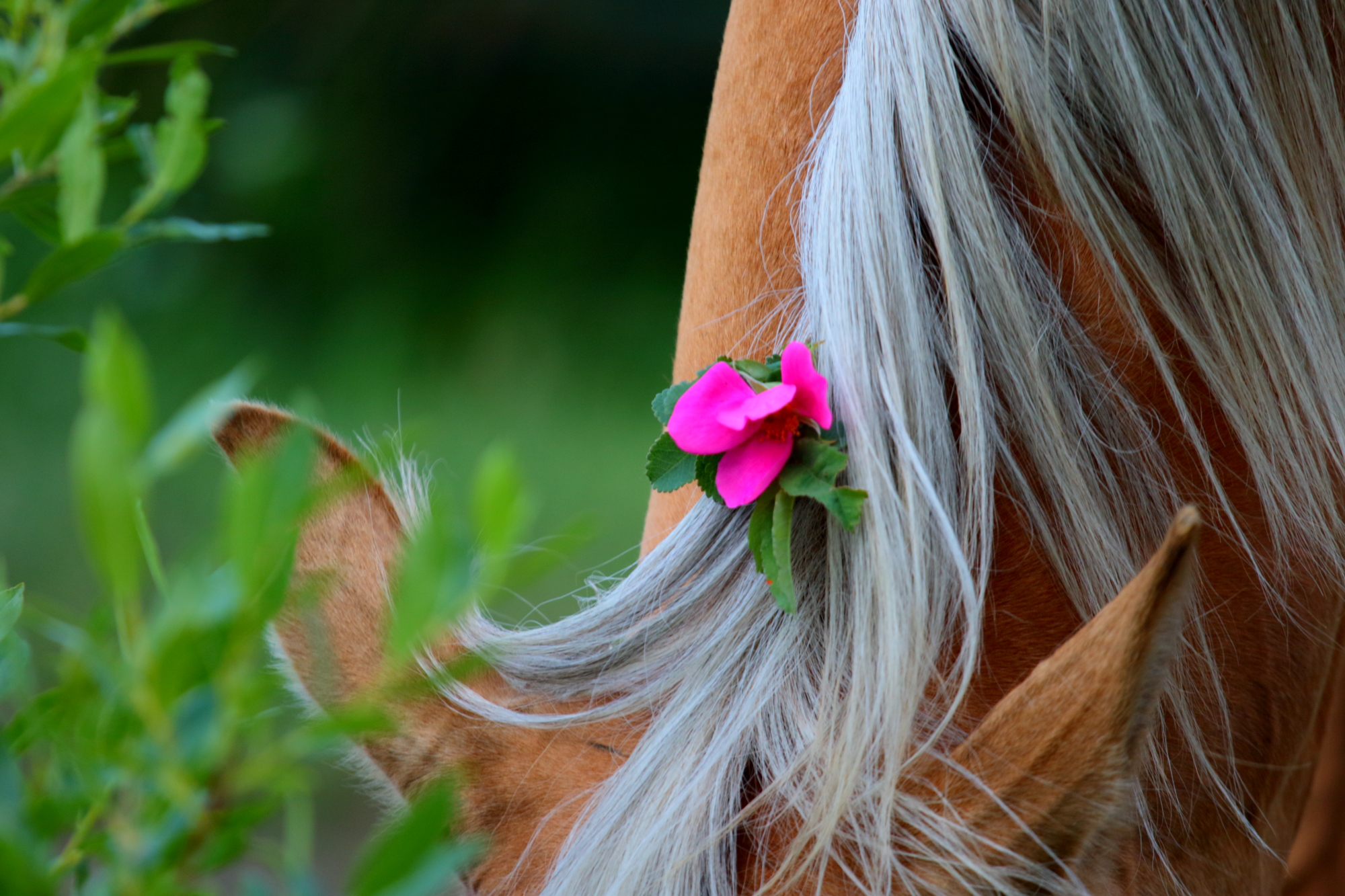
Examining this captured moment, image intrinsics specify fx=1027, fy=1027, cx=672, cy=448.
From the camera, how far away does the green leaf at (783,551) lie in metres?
0.31

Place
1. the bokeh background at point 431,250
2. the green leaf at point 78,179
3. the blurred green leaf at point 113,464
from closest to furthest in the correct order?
the blurred green leaf at point 113,464, the green leaf at point 78,179, the bokeh background at point 431,250

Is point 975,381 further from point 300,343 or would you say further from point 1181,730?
point 300,343

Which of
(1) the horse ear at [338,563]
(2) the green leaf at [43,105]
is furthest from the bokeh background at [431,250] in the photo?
(2) the green leaf at [43,105]

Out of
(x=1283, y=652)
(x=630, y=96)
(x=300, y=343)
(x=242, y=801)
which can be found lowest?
(x=1283, y=652)

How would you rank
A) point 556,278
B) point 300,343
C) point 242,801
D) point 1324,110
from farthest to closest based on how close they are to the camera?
point 556,278 → point 300,343 → point 1324,110 → point 242,801

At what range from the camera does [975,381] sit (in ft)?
1.11

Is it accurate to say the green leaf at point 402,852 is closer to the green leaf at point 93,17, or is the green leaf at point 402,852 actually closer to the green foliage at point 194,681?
the green foliage at point 194,681

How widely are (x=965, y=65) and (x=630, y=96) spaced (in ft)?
9.08

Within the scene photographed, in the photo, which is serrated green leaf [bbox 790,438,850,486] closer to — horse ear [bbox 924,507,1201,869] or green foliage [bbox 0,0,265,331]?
horse ear [bbox 924,507,1201,869]

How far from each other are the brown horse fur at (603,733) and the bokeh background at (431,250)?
1540mm

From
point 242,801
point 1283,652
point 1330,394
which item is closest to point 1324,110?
point 1330,394

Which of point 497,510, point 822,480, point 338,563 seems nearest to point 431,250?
point 338,563

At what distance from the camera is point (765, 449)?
33cm

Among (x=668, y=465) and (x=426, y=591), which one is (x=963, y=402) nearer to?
(x=668, y=465)
